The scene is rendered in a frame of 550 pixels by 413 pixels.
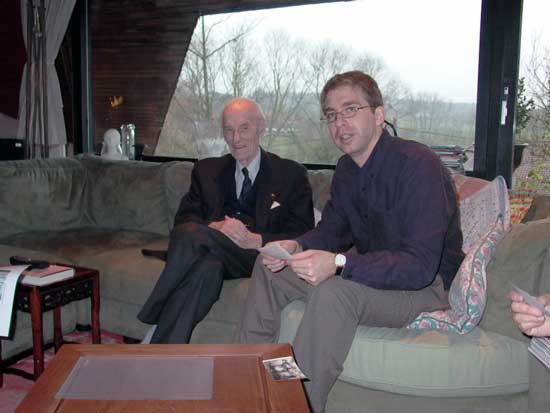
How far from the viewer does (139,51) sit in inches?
187

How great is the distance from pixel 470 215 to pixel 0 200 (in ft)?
8.05

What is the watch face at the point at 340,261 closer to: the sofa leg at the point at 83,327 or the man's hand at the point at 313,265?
the man's hand at the point at 313,265

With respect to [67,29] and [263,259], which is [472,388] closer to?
[263,259]

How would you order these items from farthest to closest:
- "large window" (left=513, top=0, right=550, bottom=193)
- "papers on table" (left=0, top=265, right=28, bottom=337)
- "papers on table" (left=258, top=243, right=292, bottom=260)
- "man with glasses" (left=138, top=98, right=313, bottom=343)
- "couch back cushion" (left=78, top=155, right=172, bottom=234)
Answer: "couch back cushion" (left=78, top=155, right=172, bottom=234) < "large window" (left=513, top=0, right=550, bottom=193) < "man with glasses" (left=138, top=98, right=313, bottom=343) < "papers on table" (left=0, top=265, right=28, bottom=337) < "papers on table" (left=258, top=243, right=292, bottom=260)

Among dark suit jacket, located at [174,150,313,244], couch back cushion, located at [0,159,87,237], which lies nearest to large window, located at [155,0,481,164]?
couch back cushion, located at [0,159,87,237]

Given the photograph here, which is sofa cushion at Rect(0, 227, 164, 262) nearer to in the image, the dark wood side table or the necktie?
the dark wood side table

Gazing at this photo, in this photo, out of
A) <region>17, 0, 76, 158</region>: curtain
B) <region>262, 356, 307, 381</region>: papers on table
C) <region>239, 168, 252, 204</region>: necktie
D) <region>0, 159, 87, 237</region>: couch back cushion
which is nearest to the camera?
<region>262, 356, 307, 381</region>: papers on table

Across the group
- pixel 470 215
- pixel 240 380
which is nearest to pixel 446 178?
pixel 470 215

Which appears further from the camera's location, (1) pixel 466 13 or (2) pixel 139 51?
(2) pixel 139 51

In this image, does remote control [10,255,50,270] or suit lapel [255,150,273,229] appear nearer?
remote control [10,255,50,270]

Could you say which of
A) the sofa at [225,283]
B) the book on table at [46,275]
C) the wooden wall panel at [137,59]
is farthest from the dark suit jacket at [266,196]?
the wooden wall panel at [137,59]

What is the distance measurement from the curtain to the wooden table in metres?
3.43

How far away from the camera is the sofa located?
5.51 feet

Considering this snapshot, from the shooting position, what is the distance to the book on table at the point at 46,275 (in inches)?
82.5
